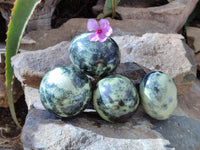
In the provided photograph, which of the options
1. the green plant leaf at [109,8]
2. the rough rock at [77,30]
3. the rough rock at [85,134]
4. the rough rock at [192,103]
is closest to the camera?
Result: the rough rock at [85,134]

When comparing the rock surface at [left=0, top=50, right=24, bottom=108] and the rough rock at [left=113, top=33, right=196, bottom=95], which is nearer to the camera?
the rough rock at [left=113, top=33, right=196, bottom=95]

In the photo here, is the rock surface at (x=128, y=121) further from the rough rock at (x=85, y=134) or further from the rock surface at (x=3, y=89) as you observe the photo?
the rock surface at (x=3, y=89)

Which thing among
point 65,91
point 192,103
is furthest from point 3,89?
point 192,103

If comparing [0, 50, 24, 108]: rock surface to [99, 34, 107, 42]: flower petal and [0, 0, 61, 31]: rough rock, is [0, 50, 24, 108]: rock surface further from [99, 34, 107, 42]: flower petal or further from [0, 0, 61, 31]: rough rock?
[99, 34, 107, 42]: flower petal

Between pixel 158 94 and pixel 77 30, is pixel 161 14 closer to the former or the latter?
pixel 77 30

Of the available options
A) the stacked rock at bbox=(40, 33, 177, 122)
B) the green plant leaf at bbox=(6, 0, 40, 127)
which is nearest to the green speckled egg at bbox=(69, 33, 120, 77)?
the stacked rock at bbox=(40, 33, 177, 122)

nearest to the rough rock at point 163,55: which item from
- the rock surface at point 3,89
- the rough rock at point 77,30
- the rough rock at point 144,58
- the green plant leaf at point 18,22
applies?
the rough rock at point 144,58

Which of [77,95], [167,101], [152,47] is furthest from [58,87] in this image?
[152,47]
